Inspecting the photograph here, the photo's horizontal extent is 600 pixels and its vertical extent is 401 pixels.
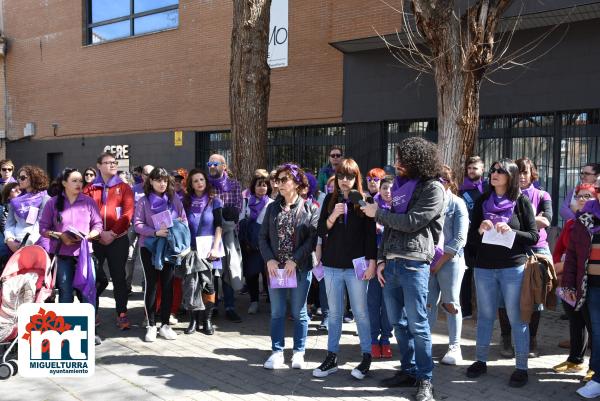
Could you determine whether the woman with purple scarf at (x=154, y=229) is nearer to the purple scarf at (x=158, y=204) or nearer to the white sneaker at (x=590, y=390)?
the purple scarf at (x=158, y=204)

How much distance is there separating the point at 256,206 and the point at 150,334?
2.15 metres

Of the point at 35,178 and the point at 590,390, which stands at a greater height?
the point at 35,178

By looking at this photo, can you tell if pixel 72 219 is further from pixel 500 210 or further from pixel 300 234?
pixel 500 210

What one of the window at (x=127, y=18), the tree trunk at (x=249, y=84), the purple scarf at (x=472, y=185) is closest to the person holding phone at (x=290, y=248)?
the purple scarf at (x=472, y=185)

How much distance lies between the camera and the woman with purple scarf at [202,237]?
600 centimetres

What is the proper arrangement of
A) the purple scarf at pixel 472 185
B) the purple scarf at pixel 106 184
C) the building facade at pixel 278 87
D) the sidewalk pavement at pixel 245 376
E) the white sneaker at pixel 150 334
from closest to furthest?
the sidewalk pavement at pixel 245 376 < the white sneaker at pixel 150 334 < the purple scarf at pixel 106 184 < the purple scarf at pixel 472 185 < the building facade at pixel 278 87

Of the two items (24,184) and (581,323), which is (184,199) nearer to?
(24,184)

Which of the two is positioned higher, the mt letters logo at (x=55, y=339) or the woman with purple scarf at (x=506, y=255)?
the woman with purple scarf at (x=506, y=255)

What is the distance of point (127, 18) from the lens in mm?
17594

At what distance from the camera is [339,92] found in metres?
13.4

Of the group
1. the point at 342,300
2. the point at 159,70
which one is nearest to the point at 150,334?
the point at 342,300

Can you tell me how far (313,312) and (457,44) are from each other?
13.7 feet

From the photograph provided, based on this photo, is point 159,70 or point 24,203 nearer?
point 24,203

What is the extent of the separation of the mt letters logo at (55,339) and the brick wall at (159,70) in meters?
9.47
